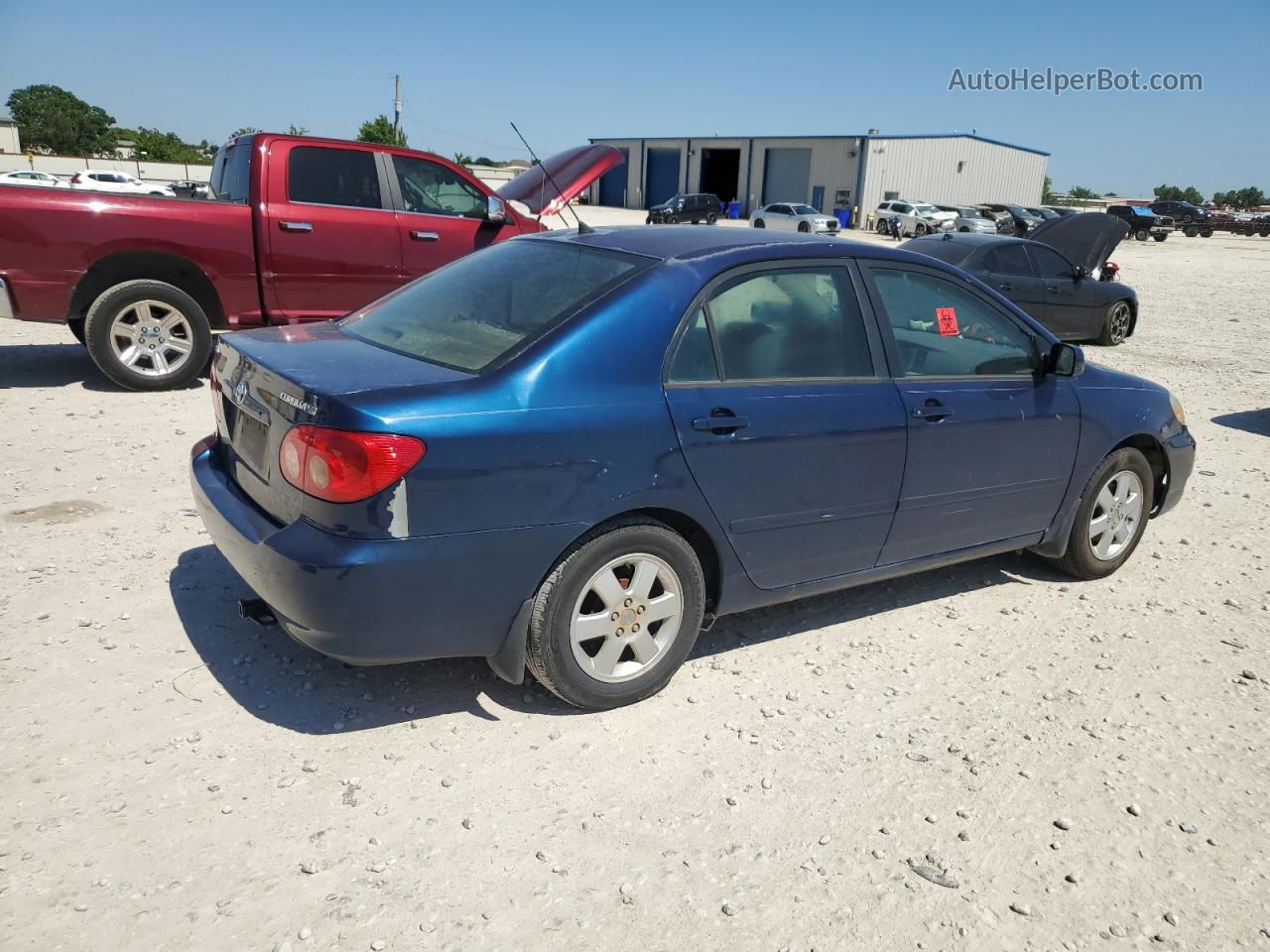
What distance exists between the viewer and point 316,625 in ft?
9.40

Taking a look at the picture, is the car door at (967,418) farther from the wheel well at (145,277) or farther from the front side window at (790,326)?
the wheel well at (145,277)

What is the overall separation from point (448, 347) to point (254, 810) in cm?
158

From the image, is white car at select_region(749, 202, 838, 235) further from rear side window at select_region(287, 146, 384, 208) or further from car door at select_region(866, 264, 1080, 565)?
car door at select_region(866, 264, 1080, 565)

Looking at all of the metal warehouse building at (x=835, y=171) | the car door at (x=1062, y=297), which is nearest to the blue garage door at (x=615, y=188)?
the metal warehouse building at (x=835, y=171)

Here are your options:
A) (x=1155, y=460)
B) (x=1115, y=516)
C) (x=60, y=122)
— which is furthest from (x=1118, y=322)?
(x=60, y=122)

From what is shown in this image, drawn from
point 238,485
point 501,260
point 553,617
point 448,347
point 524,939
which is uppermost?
point 501,260

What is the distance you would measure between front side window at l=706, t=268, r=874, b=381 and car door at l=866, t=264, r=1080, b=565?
0.17 meters

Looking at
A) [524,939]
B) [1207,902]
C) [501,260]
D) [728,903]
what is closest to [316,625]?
[524,939]

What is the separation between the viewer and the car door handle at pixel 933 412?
384cm

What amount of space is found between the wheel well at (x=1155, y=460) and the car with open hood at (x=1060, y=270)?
7125 millimetres

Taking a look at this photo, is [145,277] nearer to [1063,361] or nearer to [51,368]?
[51,368]

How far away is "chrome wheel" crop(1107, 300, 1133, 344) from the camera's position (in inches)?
508

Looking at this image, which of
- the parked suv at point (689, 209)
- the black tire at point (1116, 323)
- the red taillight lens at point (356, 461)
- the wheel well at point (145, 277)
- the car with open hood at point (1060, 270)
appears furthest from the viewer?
the parked suv at point (689, 209)

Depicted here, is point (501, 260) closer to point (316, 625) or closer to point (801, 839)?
point (316, 625)
